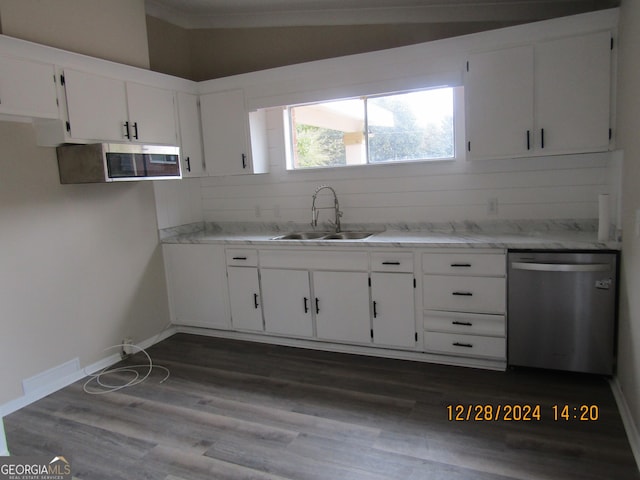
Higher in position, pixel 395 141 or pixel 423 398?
pixel 395 141

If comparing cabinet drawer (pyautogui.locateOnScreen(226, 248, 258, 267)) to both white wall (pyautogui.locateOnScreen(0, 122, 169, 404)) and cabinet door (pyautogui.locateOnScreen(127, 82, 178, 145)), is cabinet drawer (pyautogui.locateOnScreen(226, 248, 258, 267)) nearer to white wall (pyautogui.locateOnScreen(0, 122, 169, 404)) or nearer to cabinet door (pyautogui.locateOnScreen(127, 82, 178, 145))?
white wall (pyautogui.locateOnScreen(0, 122, 169, 404))

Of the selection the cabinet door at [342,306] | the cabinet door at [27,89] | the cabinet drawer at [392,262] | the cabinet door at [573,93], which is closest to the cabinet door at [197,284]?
the cabinet door at [342,306]

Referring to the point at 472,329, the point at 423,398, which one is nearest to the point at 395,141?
the point at 472,329

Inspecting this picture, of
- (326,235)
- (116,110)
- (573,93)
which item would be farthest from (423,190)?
(116,110)

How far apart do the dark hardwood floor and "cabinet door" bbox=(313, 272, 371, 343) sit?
210 mm

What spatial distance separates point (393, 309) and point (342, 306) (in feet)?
1.31

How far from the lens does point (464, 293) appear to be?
3.07 meters

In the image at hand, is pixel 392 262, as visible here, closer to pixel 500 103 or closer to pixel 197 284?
pixel 500 103

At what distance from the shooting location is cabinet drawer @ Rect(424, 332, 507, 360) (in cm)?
303

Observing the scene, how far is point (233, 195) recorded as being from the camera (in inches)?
177

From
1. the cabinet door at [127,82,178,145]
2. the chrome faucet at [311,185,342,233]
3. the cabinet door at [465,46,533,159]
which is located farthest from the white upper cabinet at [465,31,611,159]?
the cabinet door at [127,82,178,145]

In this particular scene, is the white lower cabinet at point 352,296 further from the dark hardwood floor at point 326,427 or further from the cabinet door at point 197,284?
the dark hardwood floor at point 326,427

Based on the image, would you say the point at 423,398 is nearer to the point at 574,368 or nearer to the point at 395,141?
the point at 574,368

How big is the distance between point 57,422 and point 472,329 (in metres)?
2.71
